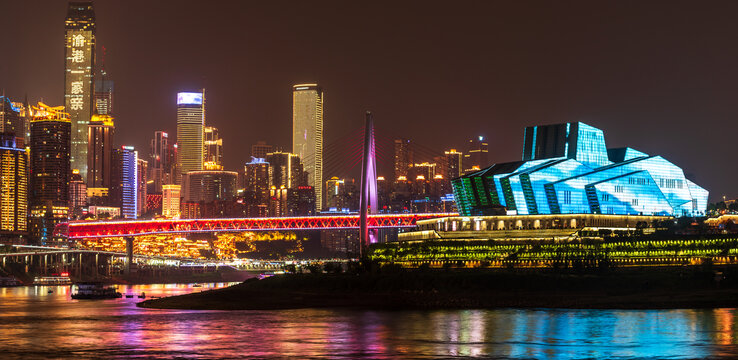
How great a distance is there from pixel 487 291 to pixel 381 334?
4392 centimetres

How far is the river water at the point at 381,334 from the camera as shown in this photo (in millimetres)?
66875

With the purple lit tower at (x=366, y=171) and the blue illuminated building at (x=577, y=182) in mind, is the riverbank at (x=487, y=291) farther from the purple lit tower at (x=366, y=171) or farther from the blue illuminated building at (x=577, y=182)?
the purple lit tower at (x=366, y=171)

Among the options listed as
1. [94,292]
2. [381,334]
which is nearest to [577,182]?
[94,292]

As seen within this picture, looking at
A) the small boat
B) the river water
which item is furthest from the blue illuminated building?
the small boat

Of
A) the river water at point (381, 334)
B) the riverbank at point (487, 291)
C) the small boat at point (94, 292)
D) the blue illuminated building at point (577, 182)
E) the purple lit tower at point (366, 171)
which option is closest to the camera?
the river water at point (381, 334)

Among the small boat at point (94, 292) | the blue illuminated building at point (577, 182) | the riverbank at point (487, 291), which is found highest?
the blue illuminated building at point (577, 182)

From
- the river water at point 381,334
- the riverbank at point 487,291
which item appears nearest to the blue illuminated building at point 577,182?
the riverbank at point 487,291

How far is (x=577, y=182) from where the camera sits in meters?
156

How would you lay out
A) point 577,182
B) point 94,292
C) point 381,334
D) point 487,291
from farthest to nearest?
point 94,292 → point 577,182 → point 487,291 → point 381,334

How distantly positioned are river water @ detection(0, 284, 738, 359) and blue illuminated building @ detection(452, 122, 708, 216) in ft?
172

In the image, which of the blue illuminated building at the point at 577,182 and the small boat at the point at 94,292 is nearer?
the blue illuminated building at the point at 577,182

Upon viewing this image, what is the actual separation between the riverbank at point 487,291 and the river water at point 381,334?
23.5 ft

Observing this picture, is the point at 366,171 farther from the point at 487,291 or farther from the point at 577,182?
the point at 487,291

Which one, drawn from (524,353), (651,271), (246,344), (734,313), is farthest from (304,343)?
(651,271)
